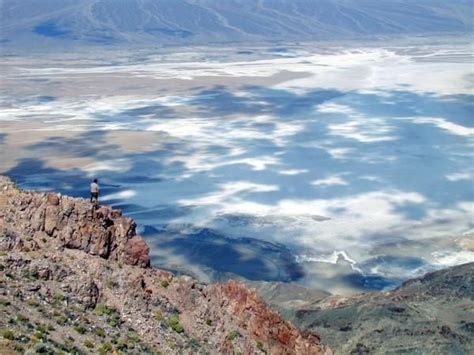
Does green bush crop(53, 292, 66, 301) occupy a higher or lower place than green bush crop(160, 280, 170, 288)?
higher

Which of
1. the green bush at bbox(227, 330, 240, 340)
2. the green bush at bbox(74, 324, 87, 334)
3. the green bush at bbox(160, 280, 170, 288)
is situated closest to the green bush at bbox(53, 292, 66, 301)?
the green bush at bbox(74, 324, 87, 334)

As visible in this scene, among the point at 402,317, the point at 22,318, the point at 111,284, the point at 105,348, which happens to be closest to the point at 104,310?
the point at 111,284

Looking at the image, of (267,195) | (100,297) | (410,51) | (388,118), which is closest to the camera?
(100,297)

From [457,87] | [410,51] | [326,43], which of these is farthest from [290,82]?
[326,43]

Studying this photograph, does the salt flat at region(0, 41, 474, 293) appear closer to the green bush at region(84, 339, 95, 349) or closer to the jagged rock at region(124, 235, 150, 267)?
the jagged rock at region(124, 235, 150, 267)

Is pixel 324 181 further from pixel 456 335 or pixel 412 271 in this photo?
pixel 456 335

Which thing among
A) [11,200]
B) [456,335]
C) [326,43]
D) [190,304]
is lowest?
[326,43]

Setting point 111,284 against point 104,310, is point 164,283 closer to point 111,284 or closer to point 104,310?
point 111,284
